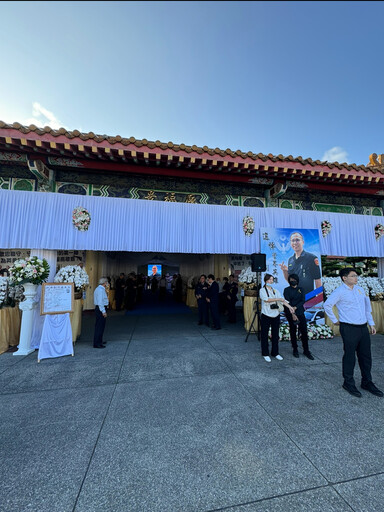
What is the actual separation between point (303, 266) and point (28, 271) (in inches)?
274

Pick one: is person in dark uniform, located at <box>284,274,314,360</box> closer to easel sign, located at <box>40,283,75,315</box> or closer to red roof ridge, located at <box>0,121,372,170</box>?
red roof ridge, located at <box>0,121,372,170</box>

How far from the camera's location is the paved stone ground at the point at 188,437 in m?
1.62

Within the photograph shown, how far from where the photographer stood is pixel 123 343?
539 centimetres

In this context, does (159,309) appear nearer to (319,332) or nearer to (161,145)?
(319,332)

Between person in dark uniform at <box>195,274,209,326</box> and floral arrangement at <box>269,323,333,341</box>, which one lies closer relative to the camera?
floral arrangement at <box>269,323,333,341</box>

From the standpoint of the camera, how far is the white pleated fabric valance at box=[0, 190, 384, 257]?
487 cm

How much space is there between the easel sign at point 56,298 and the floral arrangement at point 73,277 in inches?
17.9

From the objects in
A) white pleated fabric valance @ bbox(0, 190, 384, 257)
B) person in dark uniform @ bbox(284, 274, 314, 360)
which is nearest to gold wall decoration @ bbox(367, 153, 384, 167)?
white pleated fabric valance @ bbox(0, 190, 384, 257)

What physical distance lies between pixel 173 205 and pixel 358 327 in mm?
4516

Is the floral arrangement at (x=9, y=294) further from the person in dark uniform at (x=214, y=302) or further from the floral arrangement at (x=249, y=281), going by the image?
the floral arrangement at (x=249, y=281)

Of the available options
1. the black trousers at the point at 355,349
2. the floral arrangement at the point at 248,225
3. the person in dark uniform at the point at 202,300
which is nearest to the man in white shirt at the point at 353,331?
the black trousers at the point at 355,349

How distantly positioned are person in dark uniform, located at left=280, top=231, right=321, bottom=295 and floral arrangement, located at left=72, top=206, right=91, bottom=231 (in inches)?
208

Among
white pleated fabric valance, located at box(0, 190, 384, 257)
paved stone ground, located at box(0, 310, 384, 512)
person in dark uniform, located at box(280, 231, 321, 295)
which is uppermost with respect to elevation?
white pleated fabric valance, located at box(0, 190, 384, 257)

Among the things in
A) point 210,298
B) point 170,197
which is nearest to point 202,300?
point 210,298
